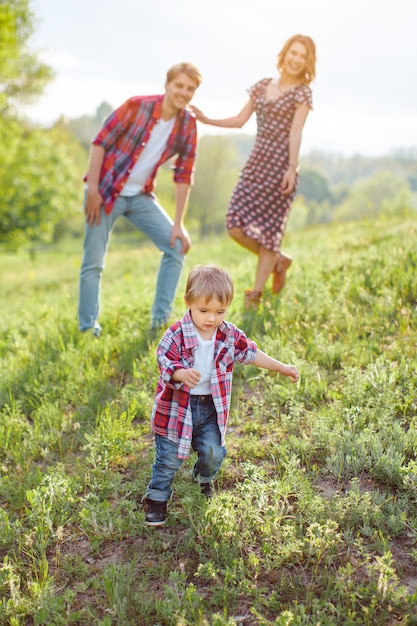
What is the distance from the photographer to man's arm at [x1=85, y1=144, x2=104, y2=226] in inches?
208

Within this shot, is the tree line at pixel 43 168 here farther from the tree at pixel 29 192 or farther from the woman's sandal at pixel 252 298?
the woman's sandal at pixel 252 298

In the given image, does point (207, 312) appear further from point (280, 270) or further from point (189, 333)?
point (280, 270)

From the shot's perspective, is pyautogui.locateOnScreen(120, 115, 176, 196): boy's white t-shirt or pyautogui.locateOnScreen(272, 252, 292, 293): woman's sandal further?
pyautogui.locateOnScreen(272, 252, 292, 293): woman's sandal

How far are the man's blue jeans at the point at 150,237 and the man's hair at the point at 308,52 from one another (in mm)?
1933

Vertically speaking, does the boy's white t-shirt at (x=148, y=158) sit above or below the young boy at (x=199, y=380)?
above

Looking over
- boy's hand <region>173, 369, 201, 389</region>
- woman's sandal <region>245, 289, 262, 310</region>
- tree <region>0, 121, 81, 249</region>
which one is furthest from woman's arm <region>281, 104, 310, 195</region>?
tree <region>0, 121, 81, 249</region>

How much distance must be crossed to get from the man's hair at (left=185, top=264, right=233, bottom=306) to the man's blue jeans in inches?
106

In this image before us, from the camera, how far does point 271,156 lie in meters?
5.59

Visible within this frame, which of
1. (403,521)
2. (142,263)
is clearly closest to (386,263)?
(403,521)

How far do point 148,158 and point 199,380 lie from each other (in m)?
3.34

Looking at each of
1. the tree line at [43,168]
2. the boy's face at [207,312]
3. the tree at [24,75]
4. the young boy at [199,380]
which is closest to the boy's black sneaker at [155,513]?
the young boy at [199,380]

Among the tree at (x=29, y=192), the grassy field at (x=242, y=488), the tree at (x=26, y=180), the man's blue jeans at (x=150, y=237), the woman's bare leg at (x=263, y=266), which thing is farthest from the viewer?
the tree at (x=29, y=192)

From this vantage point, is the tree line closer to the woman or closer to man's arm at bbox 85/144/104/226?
the woman

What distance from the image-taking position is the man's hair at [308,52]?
525 cm
